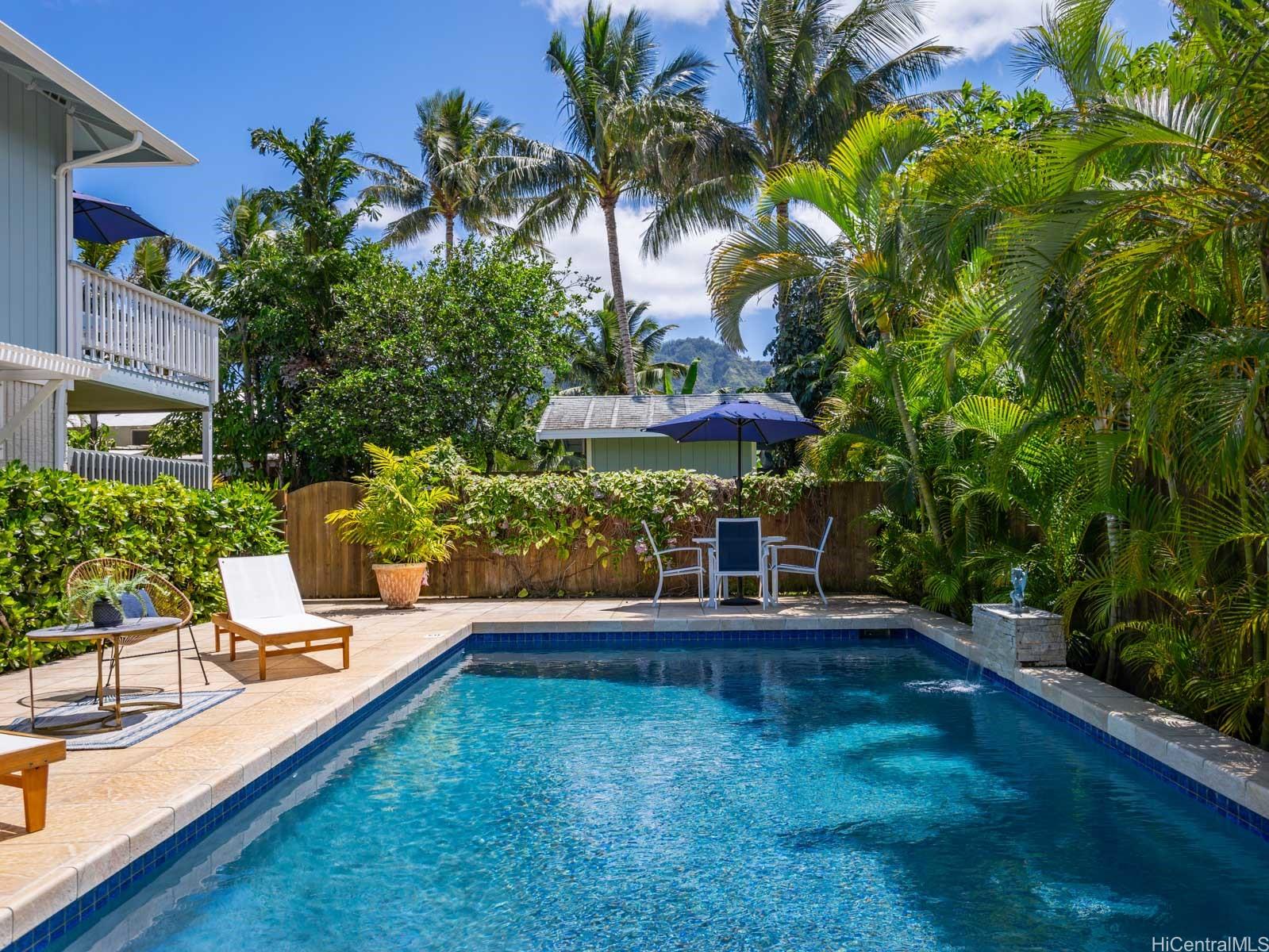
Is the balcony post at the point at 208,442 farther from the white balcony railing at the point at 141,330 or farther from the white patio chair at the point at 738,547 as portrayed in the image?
the white patio chair at the point at 738,547

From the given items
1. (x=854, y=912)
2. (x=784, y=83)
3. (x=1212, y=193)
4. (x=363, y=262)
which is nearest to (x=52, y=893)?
(x=854, y=912)

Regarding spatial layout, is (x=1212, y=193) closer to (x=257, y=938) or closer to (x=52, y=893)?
(x=257, y=938)

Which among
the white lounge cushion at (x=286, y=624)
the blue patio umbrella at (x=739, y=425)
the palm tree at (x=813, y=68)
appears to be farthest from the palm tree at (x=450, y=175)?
the white lounge cushion at (x=286, y=624)

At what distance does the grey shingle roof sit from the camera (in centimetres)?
1714

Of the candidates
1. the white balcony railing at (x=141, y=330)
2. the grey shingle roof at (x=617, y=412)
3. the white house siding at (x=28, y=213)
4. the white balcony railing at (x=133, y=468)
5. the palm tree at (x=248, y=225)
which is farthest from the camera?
the palm tree at (x=248, y=225)

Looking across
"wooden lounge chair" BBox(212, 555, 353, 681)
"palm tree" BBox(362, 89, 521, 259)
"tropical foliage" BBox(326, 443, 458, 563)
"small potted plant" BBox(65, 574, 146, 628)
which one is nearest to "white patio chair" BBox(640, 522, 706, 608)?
"tropical foliage" BBox(326, 443, 458, 563)

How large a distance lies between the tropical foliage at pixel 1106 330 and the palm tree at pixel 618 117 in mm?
12465

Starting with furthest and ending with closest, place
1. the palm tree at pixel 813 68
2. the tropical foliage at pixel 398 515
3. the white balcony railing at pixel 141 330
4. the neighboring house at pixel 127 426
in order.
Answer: the neighboring house at pixel 127 426, the palm tree at pixel 813 68, the tropical foliage at pixel 398 515, the white balcony railing at pixel 141 330

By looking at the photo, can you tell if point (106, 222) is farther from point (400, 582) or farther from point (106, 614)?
point (106, 614)

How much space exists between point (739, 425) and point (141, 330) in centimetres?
696

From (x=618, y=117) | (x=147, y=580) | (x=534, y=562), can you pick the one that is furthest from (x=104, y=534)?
(x=618, y=117)

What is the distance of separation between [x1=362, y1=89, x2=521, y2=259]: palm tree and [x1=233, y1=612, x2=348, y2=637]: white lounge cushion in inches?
727

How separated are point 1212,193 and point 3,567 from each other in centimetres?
782

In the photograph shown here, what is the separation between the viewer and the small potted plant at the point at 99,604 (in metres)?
5.31
